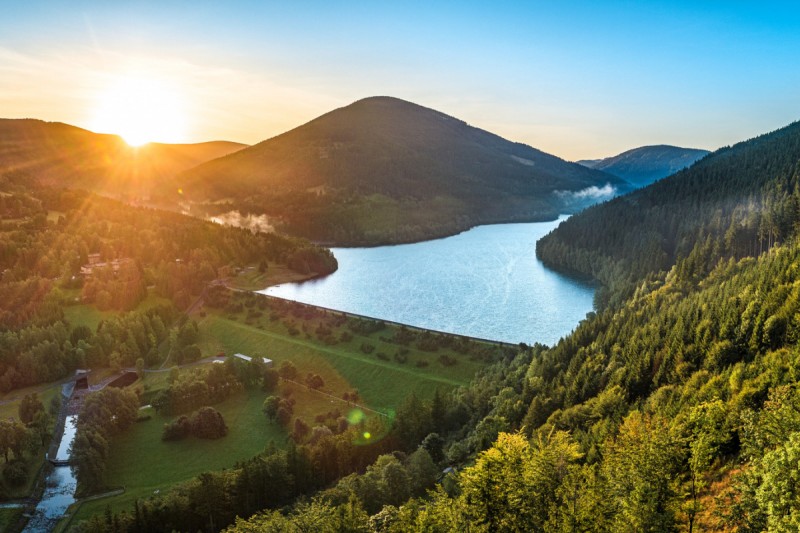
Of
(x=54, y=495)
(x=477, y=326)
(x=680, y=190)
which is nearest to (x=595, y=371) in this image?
(x=477, y=326)

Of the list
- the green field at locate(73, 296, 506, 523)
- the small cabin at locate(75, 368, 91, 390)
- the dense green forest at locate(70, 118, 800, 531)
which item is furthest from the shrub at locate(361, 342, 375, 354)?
the small cabin at locate(75, 368, 91, 390)

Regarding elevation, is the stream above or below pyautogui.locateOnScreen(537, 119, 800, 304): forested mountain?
below

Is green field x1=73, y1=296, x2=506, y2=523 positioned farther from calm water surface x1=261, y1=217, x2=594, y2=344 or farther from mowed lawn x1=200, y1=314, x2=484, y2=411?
calm water surface x1=261, y1=217, x2=594, y2=344

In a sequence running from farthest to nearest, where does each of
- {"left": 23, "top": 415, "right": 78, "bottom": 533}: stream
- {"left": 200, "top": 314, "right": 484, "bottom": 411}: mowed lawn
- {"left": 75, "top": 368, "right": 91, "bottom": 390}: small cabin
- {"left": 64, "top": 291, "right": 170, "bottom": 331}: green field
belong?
{"left": 64, "top": 291, "right": 170, "bottom": 331}: green field < {"left": 75, "top": 368, "right": 91, "bottom": 390}: small cabin < {"left": 200, "top": 314, "right": 484, "bottom": 411}: mowed lawn < {"left": 23, "top": 415, "right": 78, "bottom": 533}: stream

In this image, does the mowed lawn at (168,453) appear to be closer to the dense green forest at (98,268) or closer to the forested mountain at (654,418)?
the forested mountain at (654,418)

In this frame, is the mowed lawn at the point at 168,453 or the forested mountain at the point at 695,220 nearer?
the mowed lawn at the point at 168,453

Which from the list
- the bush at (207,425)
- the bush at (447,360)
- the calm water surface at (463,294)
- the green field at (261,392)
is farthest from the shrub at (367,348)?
the bush at (207,425)

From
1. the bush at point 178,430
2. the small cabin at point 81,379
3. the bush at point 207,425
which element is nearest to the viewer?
the bush at point 207,425
